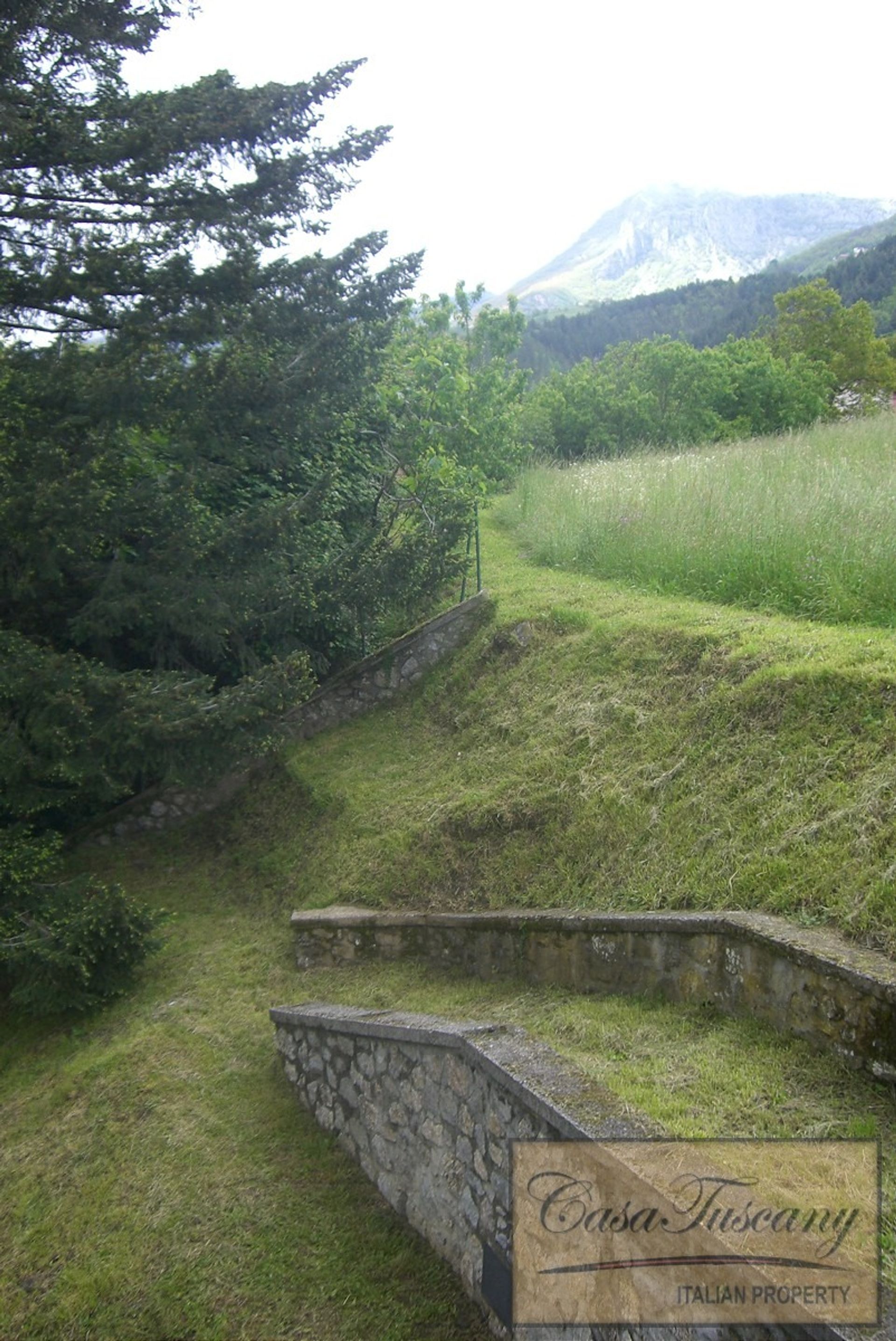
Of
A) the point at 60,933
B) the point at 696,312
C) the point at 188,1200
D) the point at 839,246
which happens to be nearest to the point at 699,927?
the point at 188,1200

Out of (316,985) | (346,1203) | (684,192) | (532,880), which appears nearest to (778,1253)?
(346,1203)

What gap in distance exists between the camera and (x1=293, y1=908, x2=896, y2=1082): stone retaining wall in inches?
139

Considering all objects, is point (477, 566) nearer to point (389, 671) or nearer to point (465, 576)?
point (465, 576)

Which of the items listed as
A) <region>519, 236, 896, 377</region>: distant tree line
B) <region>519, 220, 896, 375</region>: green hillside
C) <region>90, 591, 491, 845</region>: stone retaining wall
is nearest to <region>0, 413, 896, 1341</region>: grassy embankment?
<region>90, 591, 491, 845</region>: stone retaining wall

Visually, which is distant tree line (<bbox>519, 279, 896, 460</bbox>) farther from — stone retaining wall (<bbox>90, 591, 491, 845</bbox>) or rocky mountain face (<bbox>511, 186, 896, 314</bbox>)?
rocky mountain face (<bbox>511, 186, 896, 314</bbox>)

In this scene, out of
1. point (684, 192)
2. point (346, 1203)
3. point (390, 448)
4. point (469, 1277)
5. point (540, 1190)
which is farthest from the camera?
point (684, 192)

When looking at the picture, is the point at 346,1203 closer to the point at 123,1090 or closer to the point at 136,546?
the point at 123,1090

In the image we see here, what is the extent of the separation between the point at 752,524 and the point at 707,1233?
7.03 meters

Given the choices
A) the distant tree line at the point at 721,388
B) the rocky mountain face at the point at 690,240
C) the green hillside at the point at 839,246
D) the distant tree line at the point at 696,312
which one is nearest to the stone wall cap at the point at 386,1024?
the distant tree line at the point at 721,388

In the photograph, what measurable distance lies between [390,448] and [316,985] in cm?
768

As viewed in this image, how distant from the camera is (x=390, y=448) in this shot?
12258 mm

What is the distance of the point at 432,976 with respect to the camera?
20.2ft

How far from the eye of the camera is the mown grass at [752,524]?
740cm

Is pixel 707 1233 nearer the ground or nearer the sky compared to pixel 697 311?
nearer the ground
